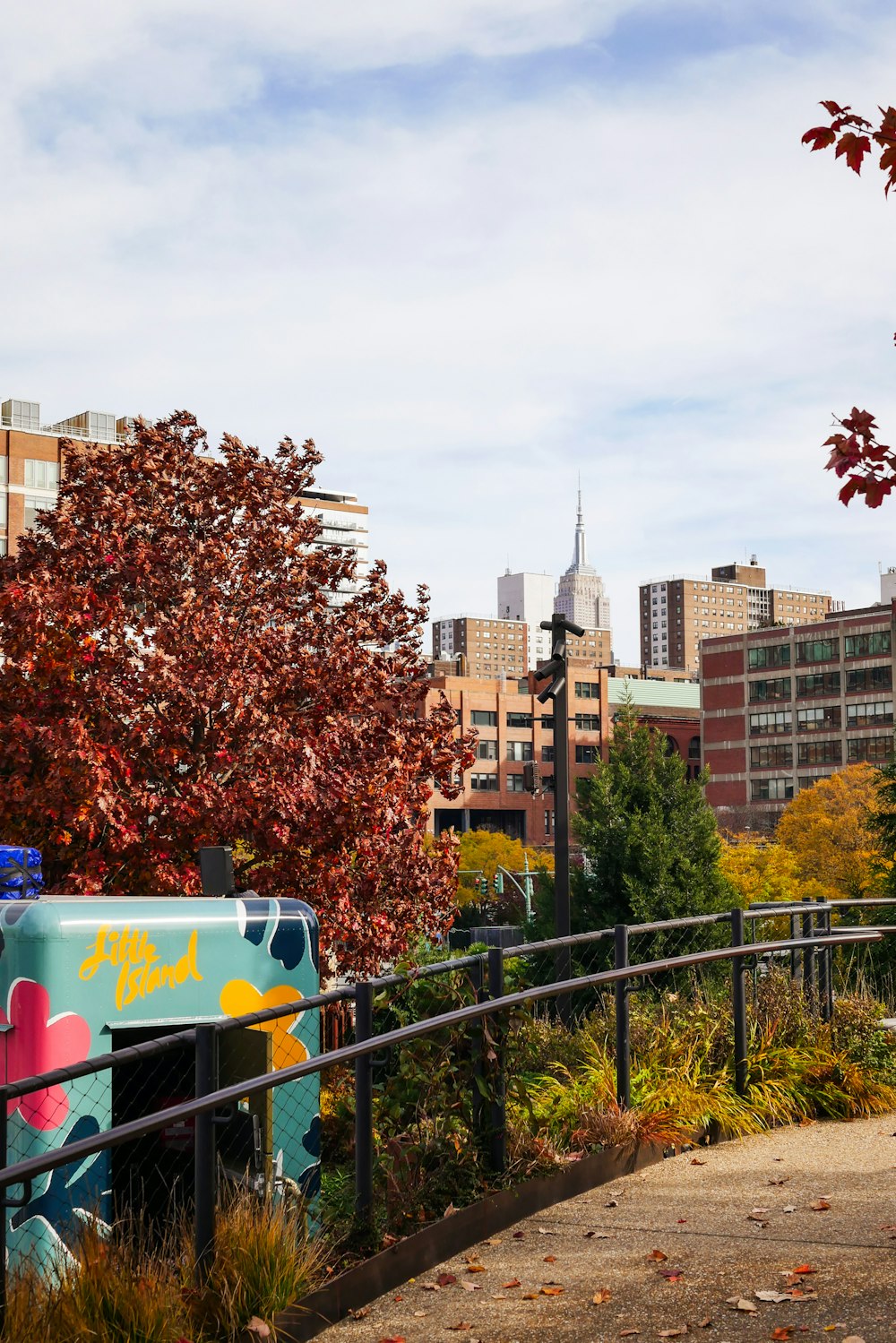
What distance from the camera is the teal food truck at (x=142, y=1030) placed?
6.08 metres

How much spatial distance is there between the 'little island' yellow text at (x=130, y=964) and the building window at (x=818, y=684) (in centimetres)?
13376

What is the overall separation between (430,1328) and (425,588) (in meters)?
10.6

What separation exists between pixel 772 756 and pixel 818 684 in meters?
8.25

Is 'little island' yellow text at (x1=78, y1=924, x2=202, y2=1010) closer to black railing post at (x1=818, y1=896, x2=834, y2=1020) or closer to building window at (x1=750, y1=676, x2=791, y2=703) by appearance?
black railing post at (x1=818, y1=896, x2=834, y2=1020)

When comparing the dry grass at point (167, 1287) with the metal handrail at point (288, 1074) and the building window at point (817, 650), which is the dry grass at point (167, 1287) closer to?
the metal handrail at point (288, 1074)

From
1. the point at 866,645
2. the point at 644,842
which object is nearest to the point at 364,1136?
the point at 644,842

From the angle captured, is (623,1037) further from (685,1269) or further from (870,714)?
(870,714)

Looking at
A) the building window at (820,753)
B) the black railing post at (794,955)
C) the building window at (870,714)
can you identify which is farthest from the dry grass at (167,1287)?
the building window at (820,753)

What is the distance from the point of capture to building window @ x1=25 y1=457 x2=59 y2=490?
10431 centimetres

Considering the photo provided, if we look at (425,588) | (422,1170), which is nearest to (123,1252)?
(422,1170)

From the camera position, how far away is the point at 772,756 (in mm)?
140000

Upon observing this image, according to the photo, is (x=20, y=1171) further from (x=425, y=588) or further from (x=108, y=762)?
(x=425, y=588)

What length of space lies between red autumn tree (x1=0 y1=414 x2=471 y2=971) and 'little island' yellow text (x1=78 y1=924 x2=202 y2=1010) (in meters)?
6.13

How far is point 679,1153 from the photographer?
28.6ft
